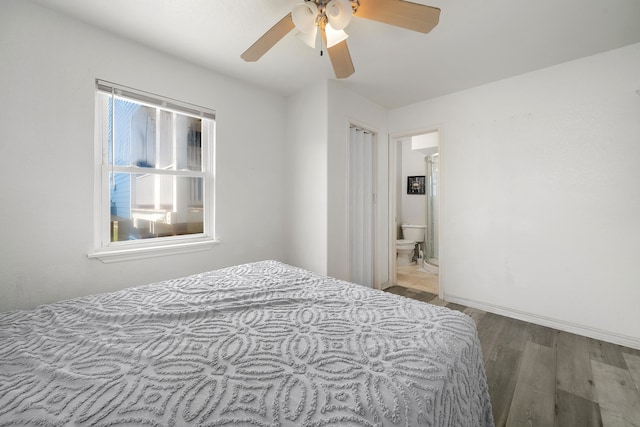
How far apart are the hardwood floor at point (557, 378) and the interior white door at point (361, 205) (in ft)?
4.67

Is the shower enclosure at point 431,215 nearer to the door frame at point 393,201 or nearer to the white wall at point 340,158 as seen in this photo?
the door frame at point 393,201

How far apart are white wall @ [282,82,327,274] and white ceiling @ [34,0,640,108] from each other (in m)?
0.34

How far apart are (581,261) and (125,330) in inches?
137

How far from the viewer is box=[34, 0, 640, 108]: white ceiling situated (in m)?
1.77

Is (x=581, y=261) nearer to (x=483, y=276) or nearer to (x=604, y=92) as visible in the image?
(x=483, y=276)

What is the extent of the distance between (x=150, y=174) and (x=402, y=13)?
231 cm

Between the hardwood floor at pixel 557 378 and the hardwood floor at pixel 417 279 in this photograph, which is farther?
the hardwood floor at pixel 417 279

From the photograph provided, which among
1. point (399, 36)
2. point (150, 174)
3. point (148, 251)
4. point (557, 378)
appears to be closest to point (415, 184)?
point (399, 36)

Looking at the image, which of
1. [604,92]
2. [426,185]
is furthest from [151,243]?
[426,185]

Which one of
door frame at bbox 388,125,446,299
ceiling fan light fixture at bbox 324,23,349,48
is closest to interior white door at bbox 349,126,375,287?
door frame at bbox 388,125,446,299

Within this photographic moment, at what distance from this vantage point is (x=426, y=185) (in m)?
5.47

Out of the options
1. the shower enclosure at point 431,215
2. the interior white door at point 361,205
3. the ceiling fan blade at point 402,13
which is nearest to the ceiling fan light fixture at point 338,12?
the ceiling fan blade at point 402,13

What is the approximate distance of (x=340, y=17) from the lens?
1.45m

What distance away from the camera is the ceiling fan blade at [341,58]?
69.5 inches
